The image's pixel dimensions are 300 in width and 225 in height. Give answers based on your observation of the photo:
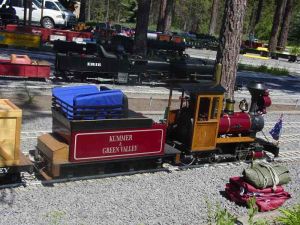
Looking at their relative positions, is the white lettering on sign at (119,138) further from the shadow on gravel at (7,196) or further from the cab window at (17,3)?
the cab window at (17,3)

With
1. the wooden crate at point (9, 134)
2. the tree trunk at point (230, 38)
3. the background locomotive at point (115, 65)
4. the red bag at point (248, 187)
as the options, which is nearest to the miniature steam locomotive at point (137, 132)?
the wooden crate at point (9, 134)

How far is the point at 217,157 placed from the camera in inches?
448

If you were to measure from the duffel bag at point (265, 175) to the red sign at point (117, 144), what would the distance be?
213cm

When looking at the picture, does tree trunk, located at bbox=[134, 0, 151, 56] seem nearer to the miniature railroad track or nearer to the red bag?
the miniature railroad track

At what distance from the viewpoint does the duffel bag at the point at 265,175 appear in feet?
29.6

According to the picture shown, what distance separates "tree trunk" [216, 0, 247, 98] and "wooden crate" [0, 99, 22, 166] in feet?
27.4

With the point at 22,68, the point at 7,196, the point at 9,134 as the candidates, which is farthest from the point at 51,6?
the point at 7,196

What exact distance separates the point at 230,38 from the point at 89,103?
720 centimetres

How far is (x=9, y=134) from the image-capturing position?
27.6 feet

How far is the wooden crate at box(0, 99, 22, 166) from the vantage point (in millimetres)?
8281

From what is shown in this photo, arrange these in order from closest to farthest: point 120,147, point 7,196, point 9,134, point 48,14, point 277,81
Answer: point 7,196 → point 9,134 → point 120,147 → point 277,81 → point 48,14

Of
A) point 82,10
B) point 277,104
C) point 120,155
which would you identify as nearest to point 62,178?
point 120,155

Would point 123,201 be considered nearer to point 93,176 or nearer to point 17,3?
point 93,176

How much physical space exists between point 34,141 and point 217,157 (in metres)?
4.57
